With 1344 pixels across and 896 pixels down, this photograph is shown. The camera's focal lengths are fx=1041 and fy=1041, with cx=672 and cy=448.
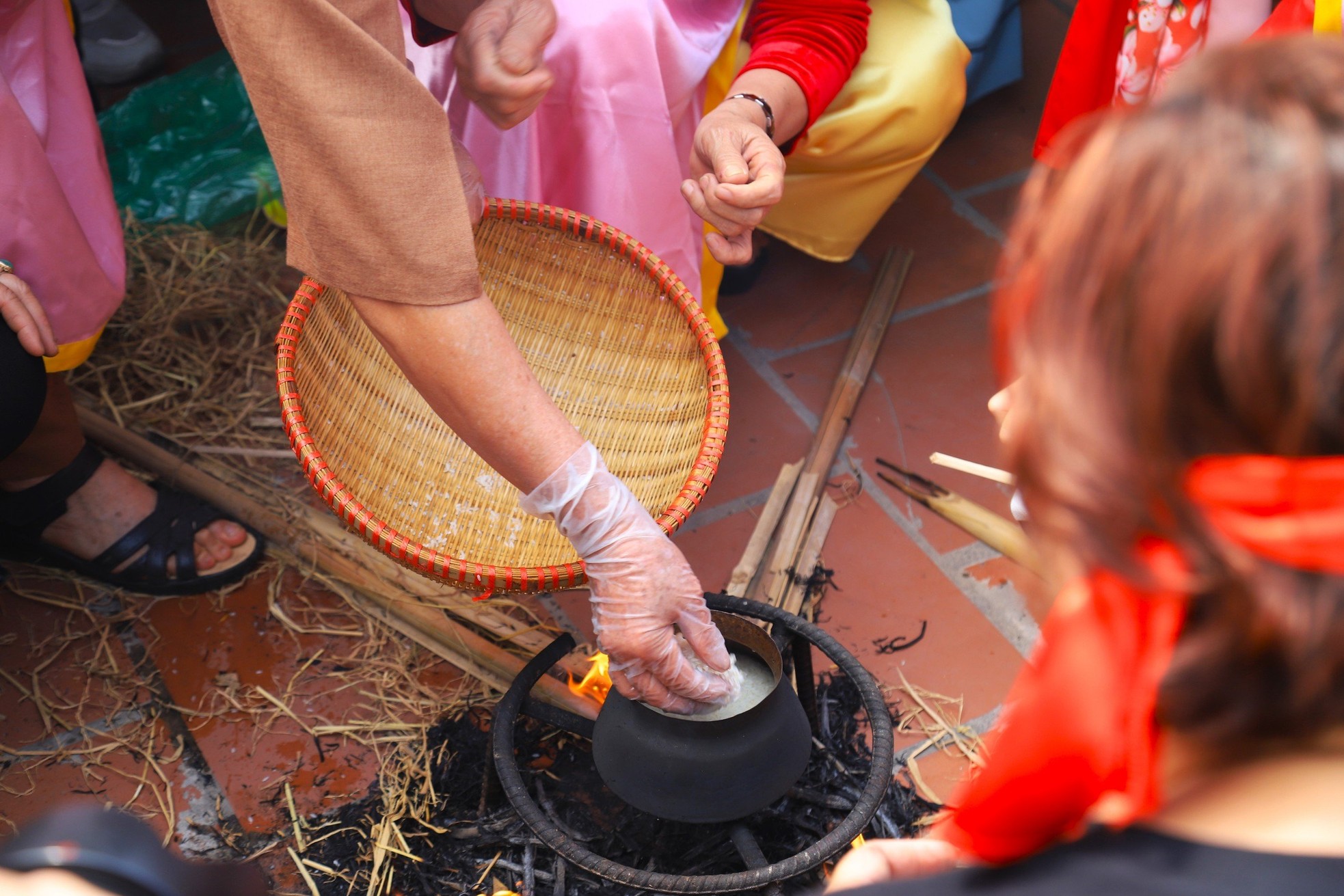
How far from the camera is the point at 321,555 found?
6.70ft

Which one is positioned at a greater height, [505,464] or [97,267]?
[505,464]

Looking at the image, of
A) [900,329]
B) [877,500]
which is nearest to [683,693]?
[877,500]

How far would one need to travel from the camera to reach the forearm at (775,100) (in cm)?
189

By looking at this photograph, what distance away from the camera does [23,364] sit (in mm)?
1581

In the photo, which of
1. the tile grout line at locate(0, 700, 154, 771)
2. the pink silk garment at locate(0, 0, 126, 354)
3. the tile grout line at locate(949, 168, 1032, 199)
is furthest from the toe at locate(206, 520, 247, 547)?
the tile grout line at locate(949, 168, 1032, 199)

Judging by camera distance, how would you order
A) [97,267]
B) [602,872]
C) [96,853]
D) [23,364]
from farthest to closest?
[97,267]
[23,364]
[602,872]
[96,853]

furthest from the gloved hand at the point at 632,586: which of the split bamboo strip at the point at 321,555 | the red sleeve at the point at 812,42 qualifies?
the red sleeve at the point at 812,42

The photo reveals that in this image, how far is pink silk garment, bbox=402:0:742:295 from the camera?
189cm

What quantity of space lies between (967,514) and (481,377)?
4.11 ft

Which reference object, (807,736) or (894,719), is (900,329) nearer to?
(894,719)

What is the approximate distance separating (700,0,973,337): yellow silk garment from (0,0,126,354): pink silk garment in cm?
118

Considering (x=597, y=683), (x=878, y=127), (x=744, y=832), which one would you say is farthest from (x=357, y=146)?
(x=878, y=127)

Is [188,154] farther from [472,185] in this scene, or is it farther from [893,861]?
[893,861]

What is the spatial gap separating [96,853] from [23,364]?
118 centimetres
